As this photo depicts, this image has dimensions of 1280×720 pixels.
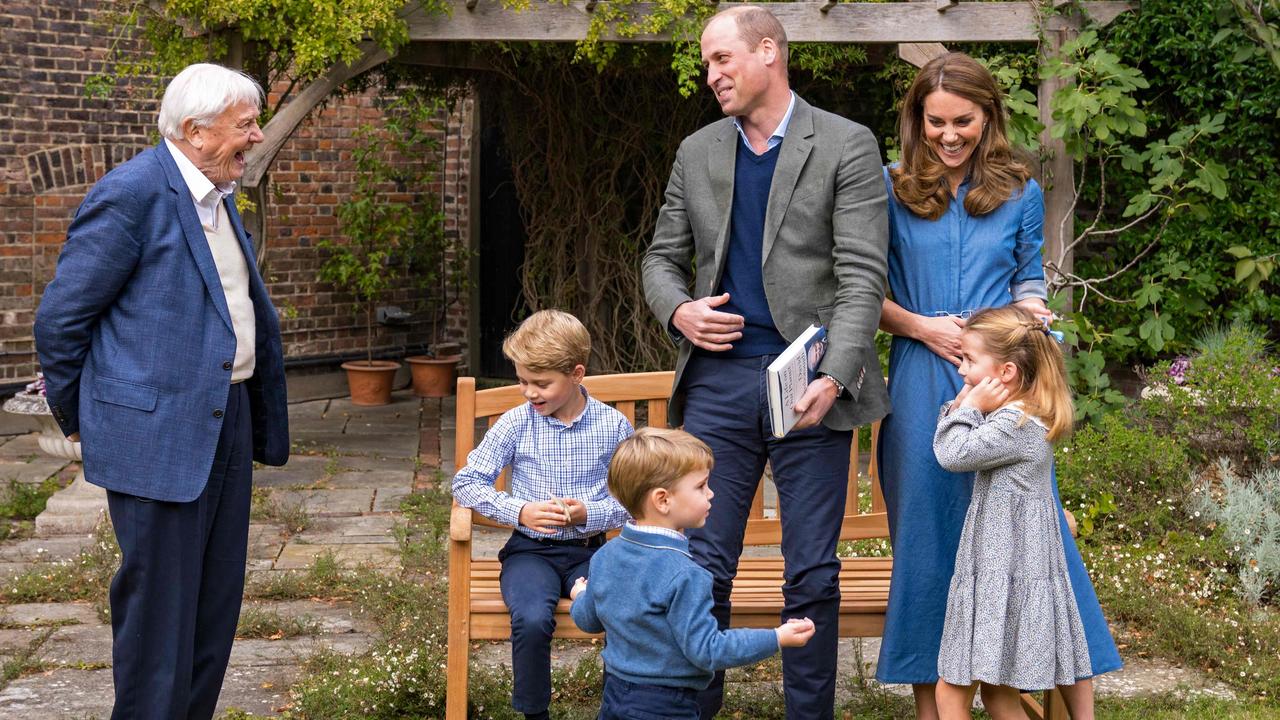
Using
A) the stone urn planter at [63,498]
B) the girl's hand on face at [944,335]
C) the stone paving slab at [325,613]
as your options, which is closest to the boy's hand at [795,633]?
the girl's hand on face at [944,335]

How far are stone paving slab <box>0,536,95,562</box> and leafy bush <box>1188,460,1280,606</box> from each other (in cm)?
459

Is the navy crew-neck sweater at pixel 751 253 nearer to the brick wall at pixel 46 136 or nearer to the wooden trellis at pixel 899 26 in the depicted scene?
the wooden trellis at pixel 899 26

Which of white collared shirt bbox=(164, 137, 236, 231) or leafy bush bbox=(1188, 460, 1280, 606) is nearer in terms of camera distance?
white collared shirt bbox=(164, 137, 236, 231)

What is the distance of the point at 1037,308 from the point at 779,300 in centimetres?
63

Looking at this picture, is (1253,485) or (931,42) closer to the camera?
(1253,485)

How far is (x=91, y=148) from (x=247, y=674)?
5807 millimetres

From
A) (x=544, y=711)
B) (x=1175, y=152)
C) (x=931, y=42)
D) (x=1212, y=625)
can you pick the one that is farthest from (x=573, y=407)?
(x=1175, y=152)

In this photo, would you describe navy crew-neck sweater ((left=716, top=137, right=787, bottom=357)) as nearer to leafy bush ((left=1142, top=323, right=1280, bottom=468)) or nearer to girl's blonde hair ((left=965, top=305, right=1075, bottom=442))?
girl's blonde hair ((left=965, top=305, right=1075, bottom=442))

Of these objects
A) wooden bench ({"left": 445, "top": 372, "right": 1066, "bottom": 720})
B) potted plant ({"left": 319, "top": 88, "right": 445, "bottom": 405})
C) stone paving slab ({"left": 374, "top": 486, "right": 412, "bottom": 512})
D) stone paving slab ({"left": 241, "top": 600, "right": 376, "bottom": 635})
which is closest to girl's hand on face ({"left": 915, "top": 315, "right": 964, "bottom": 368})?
wooden bench ({"left": 445, "top": 372, "right": 1066, "bottom": 720})

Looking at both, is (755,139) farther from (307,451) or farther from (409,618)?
(307,451)

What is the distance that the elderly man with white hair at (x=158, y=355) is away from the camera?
10.0 feet

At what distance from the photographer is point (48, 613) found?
503 centimetres

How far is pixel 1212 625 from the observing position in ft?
15.5

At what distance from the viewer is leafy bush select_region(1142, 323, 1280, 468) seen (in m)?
5.96
